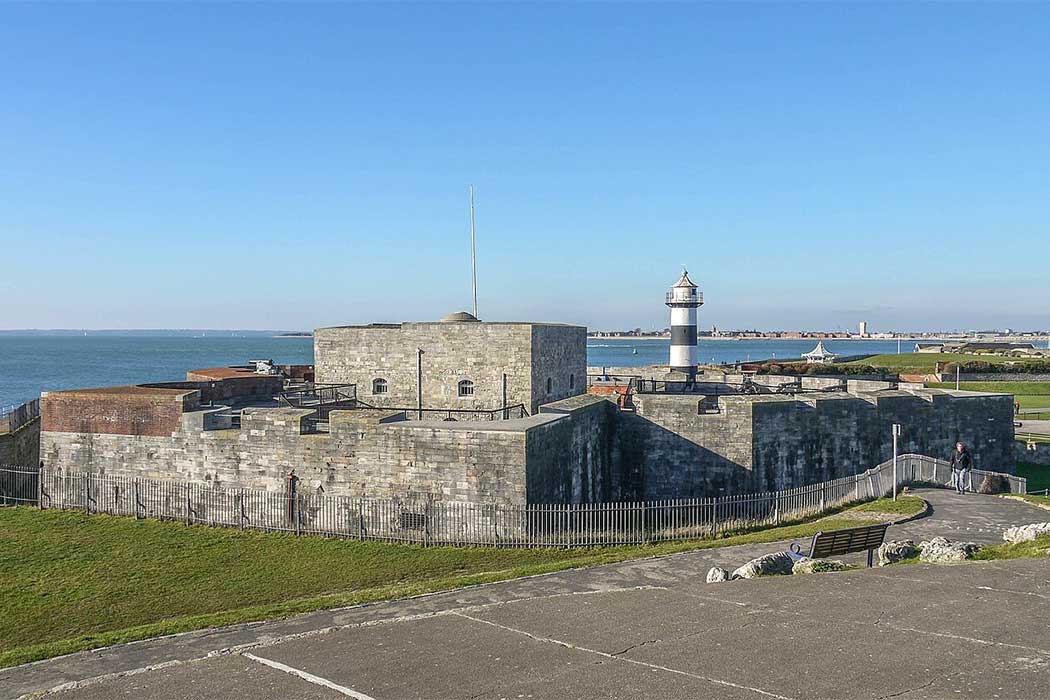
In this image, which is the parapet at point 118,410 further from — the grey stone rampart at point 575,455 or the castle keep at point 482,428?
the grey stone rampart at point 575,455

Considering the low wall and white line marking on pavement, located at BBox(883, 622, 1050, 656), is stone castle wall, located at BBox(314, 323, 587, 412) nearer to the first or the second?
white line marking on pavement, located at BBox(883, 622, 1050, 656)

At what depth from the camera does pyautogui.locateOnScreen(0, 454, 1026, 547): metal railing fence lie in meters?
16.6

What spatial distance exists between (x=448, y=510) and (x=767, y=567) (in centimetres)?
771

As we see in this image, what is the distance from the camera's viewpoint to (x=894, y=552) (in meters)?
11.9

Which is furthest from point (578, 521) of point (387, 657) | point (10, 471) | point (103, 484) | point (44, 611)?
point (10, 471)

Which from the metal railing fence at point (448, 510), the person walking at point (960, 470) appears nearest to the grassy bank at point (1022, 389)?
the person walking at point (960, 470)

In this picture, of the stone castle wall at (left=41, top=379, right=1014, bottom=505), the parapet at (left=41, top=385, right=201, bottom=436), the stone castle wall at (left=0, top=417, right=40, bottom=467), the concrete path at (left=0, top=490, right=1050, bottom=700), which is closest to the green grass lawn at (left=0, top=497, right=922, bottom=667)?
the concrete path at (left=0, top=490, right=1050, bottom=700)

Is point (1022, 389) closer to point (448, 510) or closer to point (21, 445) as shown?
point (448, 510)

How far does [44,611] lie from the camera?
13008 millimetres

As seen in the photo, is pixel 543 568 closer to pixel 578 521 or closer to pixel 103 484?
pixel 578 521

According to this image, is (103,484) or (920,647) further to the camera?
(103,484)

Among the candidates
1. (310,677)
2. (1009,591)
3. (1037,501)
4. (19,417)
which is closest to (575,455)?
(1037,501)

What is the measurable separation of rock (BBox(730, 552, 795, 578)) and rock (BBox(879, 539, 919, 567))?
54.8 inches

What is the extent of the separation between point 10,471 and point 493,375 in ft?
45.8
